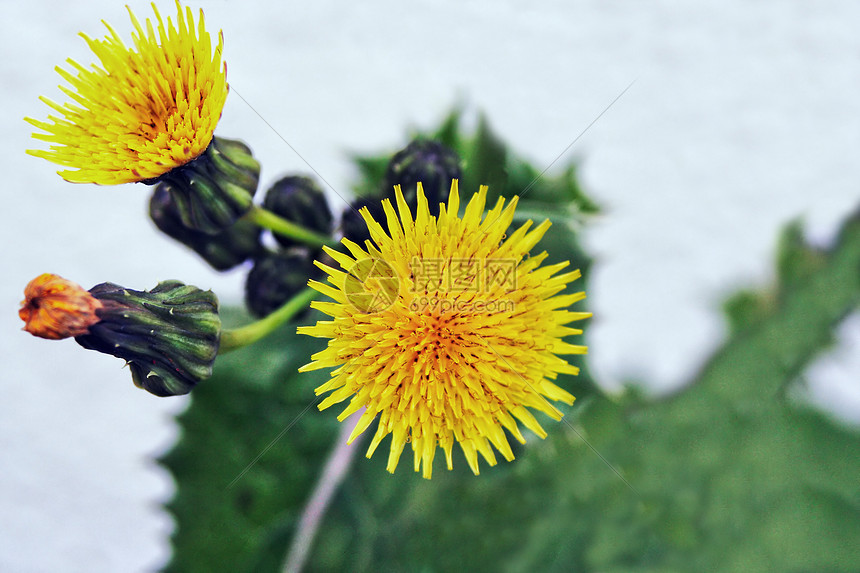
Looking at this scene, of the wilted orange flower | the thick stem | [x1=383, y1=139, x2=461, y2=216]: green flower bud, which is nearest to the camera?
the wilted orange flower

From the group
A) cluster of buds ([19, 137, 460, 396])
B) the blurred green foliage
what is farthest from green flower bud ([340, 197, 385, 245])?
the blurred green foliage

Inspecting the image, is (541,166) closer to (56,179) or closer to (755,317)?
(755,317)

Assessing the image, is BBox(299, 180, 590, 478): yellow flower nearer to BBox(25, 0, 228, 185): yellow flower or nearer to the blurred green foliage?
BBox(25, 0, 228, 185): yellow flower

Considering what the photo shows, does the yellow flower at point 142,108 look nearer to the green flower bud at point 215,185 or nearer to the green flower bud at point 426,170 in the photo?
the green flower bud at point 215,185

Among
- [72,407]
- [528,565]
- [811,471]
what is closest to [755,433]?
[811,471]

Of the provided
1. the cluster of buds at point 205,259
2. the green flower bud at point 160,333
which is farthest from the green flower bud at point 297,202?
the green flower bud at point 160,333

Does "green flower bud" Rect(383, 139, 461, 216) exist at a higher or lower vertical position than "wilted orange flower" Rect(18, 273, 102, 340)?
lower

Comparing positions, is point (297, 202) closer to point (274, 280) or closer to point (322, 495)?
point (274, 280)
